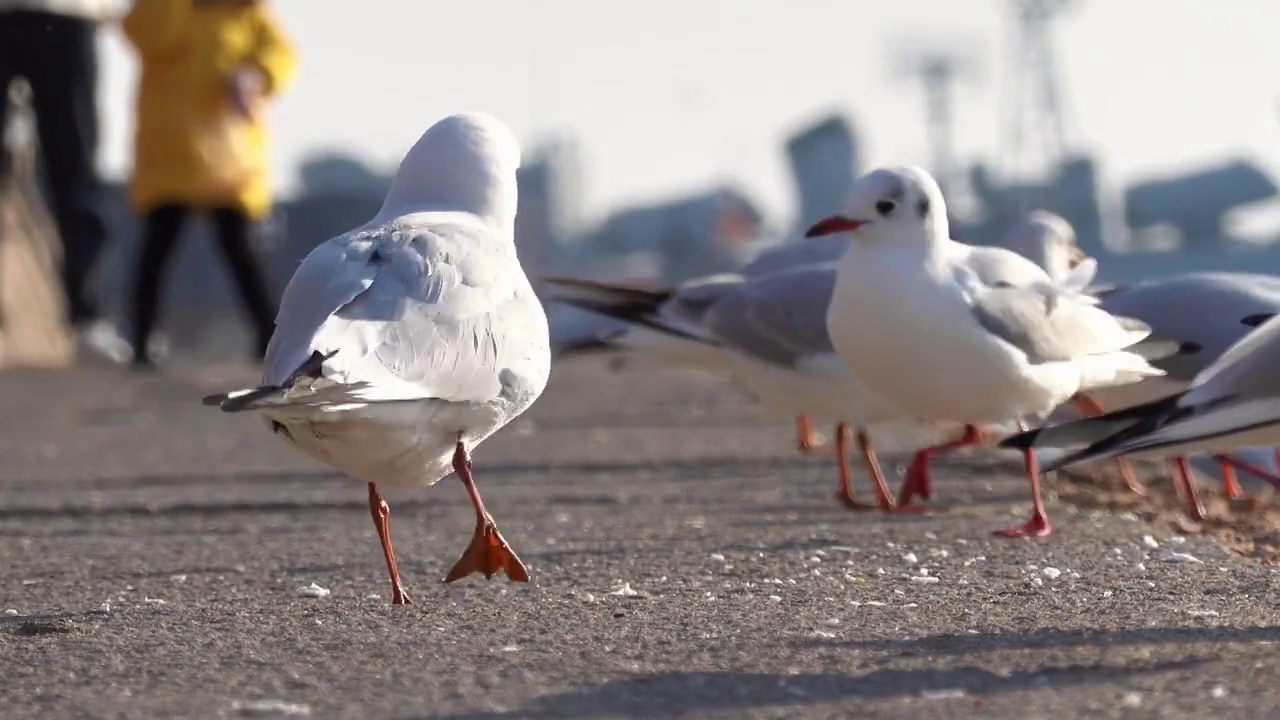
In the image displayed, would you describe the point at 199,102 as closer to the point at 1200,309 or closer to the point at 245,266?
the point at 245,266

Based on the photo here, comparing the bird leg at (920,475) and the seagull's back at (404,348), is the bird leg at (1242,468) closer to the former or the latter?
the bird leg at (920,475)

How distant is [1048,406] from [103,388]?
7.60m

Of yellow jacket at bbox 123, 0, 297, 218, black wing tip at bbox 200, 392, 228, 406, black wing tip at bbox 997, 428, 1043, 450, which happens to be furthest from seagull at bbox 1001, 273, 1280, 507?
yellow jacket at bbox 123, 0, 297, 218

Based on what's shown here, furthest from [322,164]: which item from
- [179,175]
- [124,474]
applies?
[124,474]

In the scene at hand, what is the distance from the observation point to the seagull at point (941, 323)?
614 cm

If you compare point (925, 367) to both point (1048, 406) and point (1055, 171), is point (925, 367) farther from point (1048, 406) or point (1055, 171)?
point (1055, 171)

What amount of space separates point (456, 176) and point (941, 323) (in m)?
1.42

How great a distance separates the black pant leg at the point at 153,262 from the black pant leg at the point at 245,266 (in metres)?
0.23

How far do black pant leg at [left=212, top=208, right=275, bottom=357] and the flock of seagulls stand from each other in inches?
200

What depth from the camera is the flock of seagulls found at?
4145mm

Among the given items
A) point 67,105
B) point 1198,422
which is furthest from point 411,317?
point 67,105

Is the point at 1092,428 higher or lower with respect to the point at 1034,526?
higher

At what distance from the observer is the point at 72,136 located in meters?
13.9

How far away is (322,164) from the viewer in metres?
80.3
